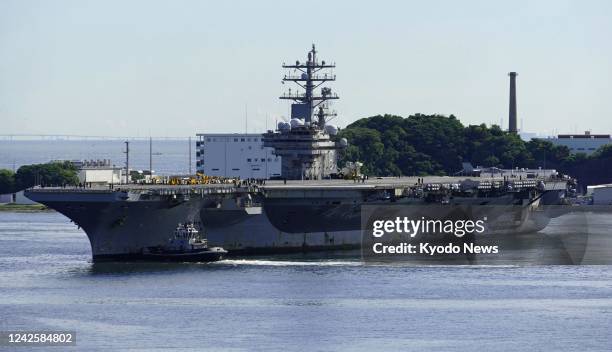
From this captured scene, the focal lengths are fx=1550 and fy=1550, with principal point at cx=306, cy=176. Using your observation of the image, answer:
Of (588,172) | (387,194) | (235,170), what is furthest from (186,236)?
(588,172)

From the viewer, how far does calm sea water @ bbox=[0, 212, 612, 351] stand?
39719mm

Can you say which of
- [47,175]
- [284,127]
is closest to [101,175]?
[47,175]

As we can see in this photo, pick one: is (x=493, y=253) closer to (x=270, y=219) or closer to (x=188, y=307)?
(x=270, y=219)

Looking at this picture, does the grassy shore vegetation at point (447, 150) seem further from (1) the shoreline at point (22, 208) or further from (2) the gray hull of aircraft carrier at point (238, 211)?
(2) the gray hull of aircraft carrier at point (238, 211)

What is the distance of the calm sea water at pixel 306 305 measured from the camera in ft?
130

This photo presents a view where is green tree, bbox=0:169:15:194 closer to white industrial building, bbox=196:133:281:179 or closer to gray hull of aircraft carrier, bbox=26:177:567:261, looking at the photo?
white industrial building, bbox=196:133:281:179

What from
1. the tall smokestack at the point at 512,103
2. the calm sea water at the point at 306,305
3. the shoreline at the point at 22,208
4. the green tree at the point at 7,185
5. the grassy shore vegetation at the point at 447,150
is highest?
the tall smokestack at the point at 512,103

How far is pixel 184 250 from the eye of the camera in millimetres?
56688

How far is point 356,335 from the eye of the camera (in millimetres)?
40562

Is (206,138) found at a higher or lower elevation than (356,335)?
higher

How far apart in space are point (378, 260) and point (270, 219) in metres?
4.76

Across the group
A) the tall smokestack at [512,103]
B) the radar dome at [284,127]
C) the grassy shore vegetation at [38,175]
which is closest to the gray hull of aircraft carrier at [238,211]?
the radar dome at [284,127]

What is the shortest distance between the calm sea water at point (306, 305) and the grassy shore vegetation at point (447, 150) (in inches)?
2217

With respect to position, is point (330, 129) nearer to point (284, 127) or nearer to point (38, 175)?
point (284, 127)
